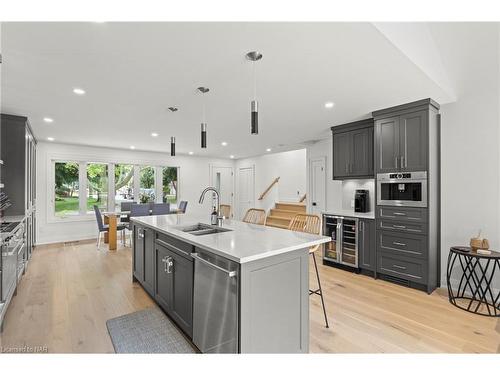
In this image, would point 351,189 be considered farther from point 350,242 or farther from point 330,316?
point 330,316

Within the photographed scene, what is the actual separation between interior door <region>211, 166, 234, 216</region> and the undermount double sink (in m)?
6.16

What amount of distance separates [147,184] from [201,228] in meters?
5.34

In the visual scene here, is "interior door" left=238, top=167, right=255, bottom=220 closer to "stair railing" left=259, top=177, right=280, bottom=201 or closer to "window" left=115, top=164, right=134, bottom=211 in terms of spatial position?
"stair railing" left=259, top=177, right=280, bottom=201

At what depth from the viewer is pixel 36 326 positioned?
93.9 inches

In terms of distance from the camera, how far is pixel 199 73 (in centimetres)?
240

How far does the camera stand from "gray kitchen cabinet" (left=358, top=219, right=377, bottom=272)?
12.1 ft

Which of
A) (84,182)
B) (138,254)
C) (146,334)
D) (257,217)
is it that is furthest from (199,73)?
(84,182)

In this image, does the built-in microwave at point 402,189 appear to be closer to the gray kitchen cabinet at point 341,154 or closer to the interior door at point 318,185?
the gray kitchen cabinet at point 341,154

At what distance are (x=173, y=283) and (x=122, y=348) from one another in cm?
61

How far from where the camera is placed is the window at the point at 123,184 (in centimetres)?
704
